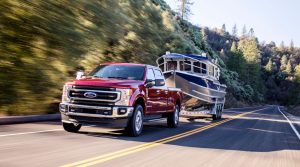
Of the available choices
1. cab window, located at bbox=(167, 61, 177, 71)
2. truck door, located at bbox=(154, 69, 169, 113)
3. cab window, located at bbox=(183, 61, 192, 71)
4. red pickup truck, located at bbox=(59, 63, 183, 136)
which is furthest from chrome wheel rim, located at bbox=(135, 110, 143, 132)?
cab window, located at bbox=(167, 61, 177, 71)

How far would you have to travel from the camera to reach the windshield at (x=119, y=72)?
12688mm

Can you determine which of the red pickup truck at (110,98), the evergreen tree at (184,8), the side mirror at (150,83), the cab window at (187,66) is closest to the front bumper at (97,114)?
the red pickup truck at (110,98)

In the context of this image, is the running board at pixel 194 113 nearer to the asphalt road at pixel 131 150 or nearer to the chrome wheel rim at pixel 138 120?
the asphalt road at pixel 131 150

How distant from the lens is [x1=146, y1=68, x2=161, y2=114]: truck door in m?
13.2

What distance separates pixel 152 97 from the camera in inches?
533

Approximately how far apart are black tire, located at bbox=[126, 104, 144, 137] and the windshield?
102cm

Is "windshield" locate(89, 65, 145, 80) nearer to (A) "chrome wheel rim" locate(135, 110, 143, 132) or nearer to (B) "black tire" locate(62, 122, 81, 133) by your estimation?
(A) "chrome wheel rim" locate(135, 110, 143, 132)

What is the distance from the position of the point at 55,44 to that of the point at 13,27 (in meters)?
1.30

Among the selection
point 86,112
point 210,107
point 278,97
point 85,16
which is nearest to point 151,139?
point 86,112

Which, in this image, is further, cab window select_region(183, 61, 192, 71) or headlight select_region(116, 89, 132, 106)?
cab window select_region(183, 61, 192, 71)

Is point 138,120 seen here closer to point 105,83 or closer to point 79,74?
point 105,83

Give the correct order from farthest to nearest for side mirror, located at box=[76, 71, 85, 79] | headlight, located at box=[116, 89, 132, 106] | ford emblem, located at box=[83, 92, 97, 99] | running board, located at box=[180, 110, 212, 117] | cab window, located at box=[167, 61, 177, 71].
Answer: cab window, located at box=[167, 61, 177, 71]
running board, located at box=[180, 110, 212, 117]
side mirror, located at box=[76, 71, 85, 79]
headlight, located at box=[116, 89, 132, 106]
ford emblem, located at box=[83, 92, 97, 99]

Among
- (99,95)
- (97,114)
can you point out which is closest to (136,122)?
(97,114)

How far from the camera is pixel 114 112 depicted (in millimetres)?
11398
